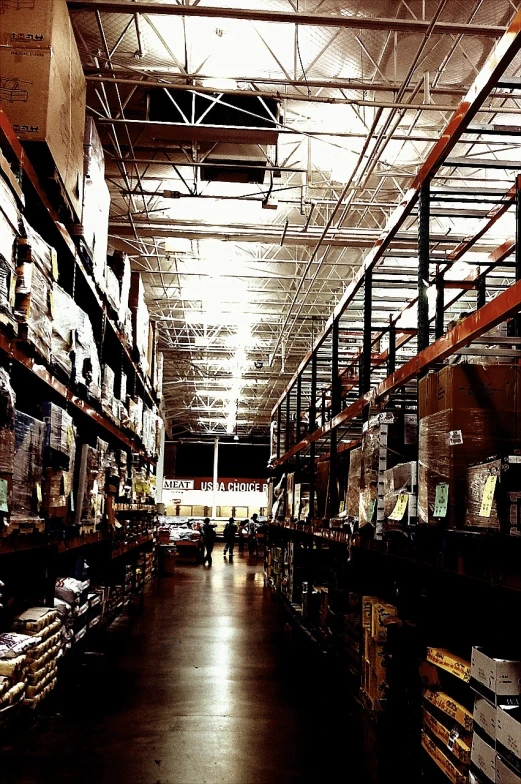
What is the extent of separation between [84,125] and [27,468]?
3266mm

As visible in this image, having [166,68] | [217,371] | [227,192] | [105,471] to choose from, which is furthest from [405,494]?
[217,371]

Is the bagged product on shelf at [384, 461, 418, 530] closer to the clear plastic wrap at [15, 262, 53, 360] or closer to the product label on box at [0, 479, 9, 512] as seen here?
the product label on box at [0, 479, 9, 512]

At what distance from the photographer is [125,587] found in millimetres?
11734

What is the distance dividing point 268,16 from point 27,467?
5160 millimetres

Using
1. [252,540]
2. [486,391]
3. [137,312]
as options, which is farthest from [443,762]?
[252,540]

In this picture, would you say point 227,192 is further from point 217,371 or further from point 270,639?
point 217,371

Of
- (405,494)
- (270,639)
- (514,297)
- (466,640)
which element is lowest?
(270,639)

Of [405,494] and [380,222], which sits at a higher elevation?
[380,222]

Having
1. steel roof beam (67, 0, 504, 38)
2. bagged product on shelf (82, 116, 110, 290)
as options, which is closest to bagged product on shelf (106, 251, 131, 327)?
bagged product on shelf (82, 116, 110, 290)

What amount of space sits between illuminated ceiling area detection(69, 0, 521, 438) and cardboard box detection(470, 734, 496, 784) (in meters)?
3.16

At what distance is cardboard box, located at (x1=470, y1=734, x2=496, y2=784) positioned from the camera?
3012 mm

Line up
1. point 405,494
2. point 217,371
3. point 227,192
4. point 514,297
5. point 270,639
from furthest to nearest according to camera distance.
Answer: point 217,371, point 227,192, point 270,639, point 405,494, point 514,297

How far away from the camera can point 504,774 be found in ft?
9.43

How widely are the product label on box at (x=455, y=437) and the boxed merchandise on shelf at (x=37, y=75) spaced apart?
306cm
